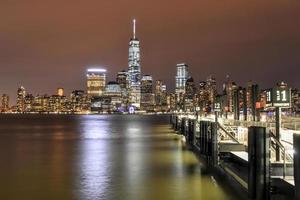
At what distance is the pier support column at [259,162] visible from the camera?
1534 centimetres

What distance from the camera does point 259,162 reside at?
1545 cm

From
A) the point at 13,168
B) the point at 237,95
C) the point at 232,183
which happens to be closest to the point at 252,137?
the point at 232,183

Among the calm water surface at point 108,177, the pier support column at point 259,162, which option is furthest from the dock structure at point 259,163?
the calm water surface at point 108,177

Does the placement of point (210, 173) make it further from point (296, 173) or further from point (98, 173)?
point (296, 173)

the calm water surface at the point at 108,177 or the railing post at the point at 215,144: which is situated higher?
the railing post at the point at 215,144

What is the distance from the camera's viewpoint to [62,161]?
A: 1515 inches

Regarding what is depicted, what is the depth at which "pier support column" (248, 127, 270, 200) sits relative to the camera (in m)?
15.3

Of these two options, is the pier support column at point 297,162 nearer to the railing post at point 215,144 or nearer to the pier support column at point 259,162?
the pier support column at point 259,162

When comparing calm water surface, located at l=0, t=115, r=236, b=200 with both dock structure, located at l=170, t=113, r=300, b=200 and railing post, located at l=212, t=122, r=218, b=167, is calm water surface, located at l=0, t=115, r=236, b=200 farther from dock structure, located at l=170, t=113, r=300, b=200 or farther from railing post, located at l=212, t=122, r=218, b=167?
dock structure, located at l=170, t=113, r=300, b=200

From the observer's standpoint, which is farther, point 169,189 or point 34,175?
point 34,175

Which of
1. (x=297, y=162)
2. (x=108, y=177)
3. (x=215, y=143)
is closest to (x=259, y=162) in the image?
(x=297, y=162)

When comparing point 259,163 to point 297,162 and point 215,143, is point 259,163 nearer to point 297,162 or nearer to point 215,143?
point 297,162

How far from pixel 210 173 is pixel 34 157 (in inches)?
757

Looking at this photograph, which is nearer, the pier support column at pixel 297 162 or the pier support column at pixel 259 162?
the pier support column at pixel 297 162
